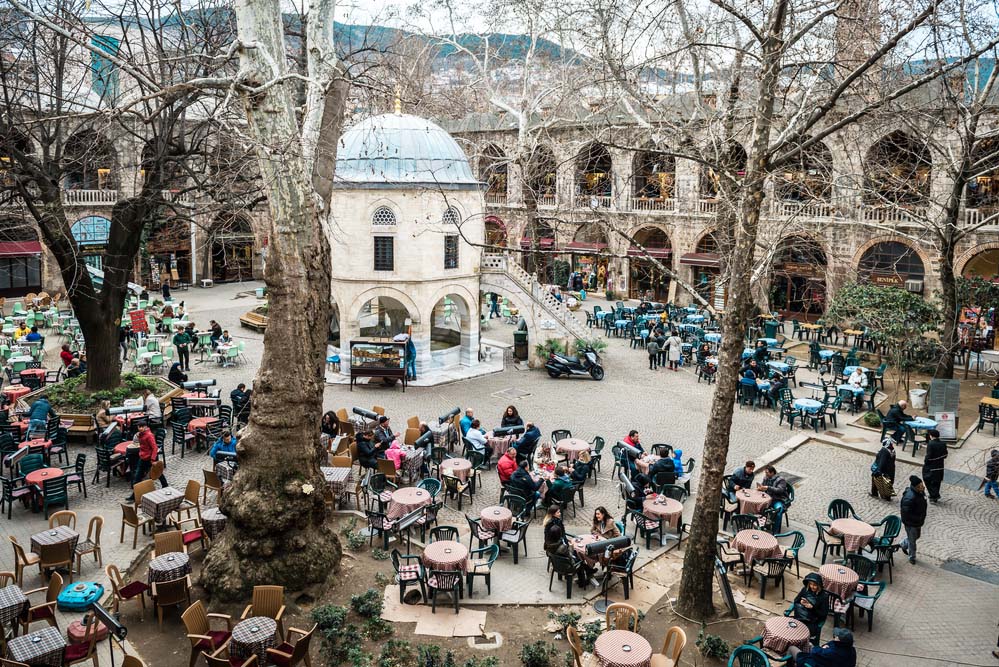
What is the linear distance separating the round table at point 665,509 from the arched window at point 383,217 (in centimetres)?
1428

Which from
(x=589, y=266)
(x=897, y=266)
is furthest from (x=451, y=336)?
(x=897, y=266)

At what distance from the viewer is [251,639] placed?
9.83 metres

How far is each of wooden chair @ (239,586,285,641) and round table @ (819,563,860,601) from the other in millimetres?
7983

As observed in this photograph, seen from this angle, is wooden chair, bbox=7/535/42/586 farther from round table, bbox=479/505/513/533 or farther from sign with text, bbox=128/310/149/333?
sign with text, bbox=128/310/149/333

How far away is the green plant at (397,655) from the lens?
405 inches

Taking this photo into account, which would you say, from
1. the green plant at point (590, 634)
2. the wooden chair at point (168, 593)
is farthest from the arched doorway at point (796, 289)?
the wooden chair at point (168, 593)

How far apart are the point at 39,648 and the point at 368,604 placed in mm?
4131

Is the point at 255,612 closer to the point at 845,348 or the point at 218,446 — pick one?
the point at 218,446

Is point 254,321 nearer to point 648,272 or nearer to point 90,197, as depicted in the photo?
point 90,197

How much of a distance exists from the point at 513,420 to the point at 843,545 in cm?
819

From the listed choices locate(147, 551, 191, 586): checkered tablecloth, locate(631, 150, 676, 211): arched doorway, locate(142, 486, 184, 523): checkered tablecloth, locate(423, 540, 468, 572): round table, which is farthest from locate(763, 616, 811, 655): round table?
locate(631, 150, 676, 211): arched doorway

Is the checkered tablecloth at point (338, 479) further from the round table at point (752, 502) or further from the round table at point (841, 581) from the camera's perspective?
the round table at point (841, 581)

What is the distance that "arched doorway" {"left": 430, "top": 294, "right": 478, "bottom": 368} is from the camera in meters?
27.8

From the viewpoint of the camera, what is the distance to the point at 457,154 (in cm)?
2727
